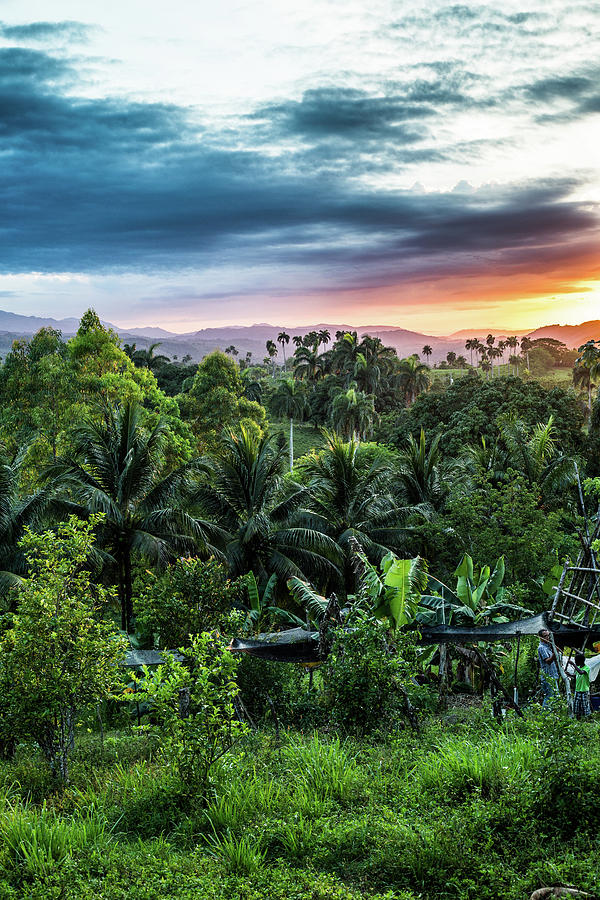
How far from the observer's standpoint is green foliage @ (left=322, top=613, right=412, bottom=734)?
9570mm

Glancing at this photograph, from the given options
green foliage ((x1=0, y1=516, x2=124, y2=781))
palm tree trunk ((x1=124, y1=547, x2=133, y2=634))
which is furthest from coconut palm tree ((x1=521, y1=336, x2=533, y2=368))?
green foliage ((x1=0, y1=516, x2=124, y2=781))

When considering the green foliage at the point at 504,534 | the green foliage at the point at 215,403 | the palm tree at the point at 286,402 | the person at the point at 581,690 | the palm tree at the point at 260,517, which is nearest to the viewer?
the person at the point at 581,690

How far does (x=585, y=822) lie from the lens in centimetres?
619

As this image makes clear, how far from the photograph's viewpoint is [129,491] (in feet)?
59.1

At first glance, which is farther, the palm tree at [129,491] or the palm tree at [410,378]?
the palm tree at [410,378]

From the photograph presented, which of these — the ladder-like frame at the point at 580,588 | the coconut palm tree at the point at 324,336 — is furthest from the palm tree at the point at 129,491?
the coconut palm tree at the point at 324,336

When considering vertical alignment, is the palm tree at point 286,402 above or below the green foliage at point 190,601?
above

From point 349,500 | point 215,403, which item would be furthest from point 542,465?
point 215,403

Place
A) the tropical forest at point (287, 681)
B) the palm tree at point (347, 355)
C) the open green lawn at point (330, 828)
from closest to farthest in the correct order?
the open green lawn at point (330, 828) → the tropical forest at point (287, 681) → the palm tree at point (347, 355)

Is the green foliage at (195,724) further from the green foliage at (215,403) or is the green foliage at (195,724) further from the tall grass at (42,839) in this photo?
the green foliage at (215,403)

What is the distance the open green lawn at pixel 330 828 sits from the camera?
559 cm

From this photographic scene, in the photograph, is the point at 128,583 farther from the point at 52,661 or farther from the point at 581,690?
the point at 581,690

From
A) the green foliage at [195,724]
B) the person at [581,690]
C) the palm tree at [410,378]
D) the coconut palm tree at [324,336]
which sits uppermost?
the coconut palm tree at [324,336]

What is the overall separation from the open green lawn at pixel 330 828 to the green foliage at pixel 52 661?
72cm
